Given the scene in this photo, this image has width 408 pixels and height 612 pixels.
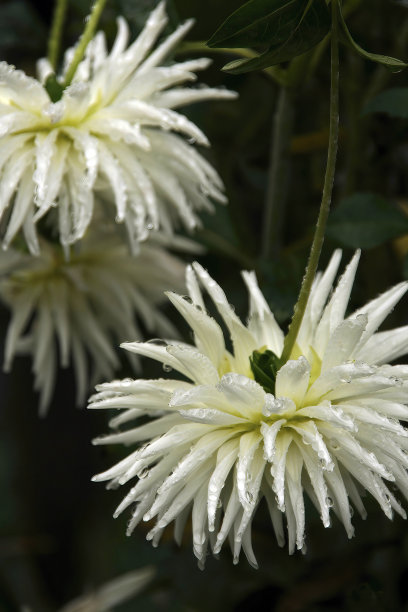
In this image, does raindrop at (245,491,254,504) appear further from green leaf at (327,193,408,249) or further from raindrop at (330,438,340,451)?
green leaf at (327,193,408,249)

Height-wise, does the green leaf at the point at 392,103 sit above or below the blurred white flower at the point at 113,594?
above

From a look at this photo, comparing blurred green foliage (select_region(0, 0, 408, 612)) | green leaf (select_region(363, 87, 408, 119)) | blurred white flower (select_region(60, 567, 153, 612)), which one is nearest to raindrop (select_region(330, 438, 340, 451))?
blurred green foliage (select_region(0, 0, 408, 612))

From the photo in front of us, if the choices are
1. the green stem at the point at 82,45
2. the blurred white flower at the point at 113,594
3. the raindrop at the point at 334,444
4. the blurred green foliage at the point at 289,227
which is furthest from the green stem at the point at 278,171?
the blurred white flower at the point at 113,594

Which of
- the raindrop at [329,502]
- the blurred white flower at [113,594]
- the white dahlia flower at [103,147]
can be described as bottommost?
the blurred white flower at [113,594]

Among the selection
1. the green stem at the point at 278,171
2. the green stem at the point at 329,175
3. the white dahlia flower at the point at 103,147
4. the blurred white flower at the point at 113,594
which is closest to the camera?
the green stem at the point at 329,175

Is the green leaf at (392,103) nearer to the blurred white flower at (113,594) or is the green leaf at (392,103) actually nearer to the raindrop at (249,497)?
the raindrop at (249,497)

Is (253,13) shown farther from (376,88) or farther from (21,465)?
(21,465)
